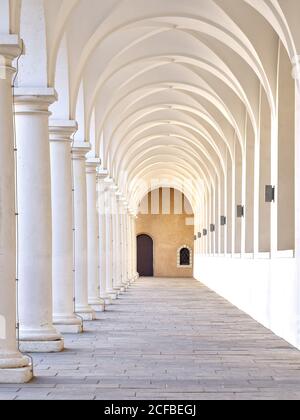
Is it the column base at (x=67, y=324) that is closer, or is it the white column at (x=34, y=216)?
the white column at (x=34, y=216)

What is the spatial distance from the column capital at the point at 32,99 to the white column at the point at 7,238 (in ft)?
8.74

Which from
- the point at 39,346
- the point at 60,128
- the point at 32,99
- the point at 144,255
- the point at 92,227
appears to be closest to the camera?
the point at 32,99

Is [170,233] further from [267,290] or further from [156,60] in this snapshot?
[267,290]

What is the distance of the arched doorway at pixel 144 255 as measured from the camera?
62.0 m

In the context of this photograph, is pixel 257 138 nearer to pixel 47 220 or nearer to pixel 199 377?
pixel 47 220

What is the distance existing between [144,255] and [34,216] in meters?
49.6

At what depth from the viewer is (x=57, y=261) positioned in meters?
16.0

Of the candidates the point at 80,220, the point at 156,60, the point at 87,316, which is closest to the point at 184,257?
the point at 156,60

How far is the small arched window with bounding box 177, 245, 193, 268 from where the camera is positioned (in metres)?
61.5

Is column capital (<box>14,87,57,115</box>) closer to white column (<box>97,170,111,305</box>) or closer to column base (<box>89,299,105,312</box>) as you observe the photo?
column base (<box>89,299,105,312</box>)

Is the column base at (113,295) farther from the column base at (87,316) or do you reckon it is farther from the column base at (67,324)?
the column base at (67,324)

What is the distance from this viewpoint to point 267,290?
18.2 metres

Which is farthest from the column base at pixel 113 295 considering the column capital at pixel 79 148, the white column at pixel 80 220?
the column capital at pixel 79 148

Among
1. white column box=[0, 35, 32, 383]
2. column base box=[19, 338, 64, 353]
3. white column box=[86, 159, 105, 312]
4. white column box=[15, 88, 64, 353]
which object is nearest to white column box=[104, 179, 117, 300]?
white column box=[86, 159, 105, 312]
